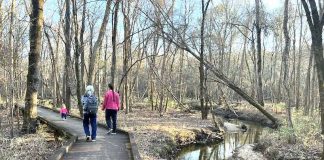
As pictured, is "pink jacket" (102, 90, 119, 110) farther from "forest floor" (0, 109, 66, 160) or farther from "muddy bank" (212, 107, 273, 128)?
"muddy bank" (212, 107, 273, 128)

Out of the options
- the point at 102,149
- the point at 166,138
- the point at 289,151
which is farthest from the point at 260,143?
the point at 102,149

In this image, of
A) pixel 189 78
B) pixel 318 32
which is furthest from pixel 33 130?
pixel 189 78

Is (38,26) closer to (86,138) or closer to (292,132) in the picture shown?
(86,138)

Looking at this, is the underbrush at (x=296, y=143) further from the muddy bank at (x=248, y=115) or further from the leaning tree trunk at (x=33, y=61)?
the muddy bank at (x=248, y=115)

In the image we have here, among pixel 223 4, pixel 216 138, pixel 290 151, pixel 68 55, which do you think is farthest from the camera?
pixel 223 4

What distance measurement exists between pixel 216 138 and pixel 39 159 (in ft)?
37.3

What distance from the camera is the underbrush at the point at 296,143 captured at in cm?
1345

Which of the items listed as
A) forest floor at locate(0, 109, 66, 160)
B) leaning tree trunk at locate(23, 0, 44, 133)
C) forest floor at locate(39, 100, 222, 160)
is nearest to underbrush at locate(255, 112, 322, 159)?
forest floor at locate(39, 100, 222, 160)

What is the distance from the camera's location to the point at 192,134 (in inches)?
734

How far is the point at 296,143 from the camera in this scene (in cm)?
1450

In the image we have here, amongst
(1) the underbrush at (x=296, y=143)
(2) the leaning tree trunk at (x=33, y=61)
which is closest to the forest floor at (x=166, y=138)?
(1) the underbrush at (x=296, y=143)

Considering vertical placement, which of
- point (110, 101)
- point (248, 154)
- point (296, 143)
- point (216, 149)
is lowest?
Result: point (216, 149)

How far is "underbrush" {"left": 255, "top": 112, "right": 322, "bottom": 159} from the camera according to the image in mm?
13445

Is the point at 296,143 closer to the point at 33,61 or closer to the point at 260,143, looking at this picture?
the point at 260,143
